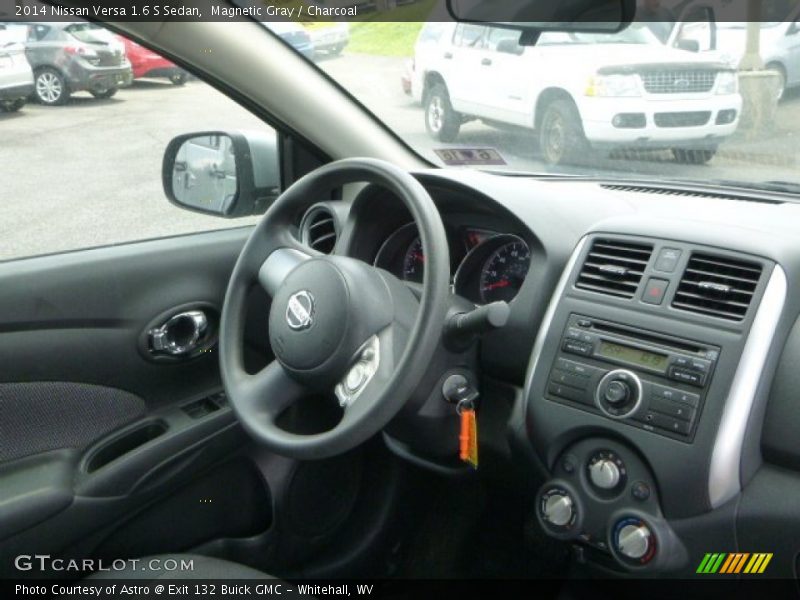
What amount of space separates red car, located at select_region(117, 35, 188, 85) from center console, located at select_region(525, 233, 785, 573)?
1122mm

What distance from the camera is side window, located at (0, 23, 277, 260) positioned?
2469mm

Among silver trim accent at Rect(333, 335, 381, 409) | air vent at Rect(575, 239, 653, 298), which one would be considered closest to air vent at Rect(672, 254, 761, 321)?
air vent at Rect(575, 239, 653, 298)

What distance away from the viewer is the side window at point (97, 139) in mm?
2469

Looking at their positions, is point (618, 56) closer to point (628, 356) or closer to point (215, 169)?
point (628, 356)

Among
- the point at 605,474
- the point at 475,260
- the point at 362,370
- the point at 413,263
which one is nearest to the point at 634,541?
the point at 605,474

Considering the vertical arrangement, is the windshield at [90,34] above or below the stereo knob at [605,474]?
above

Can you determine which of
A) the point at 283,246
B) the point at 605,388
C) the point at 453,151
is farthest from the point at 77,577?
the point at 453,151

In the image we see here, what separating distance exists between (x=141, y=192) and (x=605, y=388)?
1475 mm

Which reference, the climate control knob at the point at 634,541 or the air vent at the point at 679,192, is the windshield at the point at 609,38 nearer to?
the air vent at the point at 679,192

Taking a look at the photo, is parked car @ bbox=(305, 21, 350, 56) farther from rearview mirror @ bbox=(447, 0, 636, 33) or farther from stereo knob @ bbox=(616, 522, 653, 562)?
stereo knob @ bbox=(616, 522, 653, 562)

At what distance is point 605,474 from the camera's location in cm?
204

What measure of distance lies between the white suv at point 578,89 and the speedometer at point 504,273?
560mm

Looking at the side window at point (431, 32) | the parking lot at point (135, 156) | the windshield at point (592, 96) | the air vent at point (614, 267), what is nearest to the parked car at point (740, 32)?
the windshield at point (592, 96)

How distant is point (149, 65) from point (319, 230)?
1.99 ft
